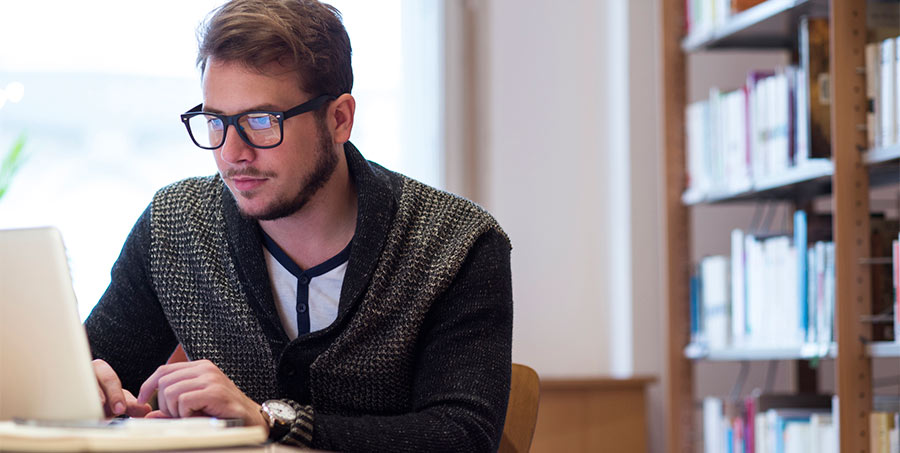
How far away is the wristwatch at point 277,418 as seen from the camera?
3.65ft

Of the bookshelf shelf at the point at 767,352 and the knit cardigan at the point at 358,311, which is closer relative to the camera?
the knit cardigan at the point at 358,311

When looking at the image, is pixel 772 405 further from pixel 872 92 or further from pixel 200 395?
pixel 200 395

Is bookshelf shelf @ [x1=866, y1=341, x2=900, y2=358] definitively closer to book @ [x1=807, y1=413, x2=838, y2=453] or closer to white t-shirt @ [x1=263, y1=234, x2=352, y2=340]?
book @ [x1=807, y1=413, x2=838, y2=453]

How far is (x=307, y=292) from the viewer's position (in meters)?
1.48

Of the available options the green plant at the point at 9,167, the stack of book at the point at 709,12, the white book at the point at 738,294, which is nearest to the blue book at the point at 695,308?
the white book at the point at 738,294

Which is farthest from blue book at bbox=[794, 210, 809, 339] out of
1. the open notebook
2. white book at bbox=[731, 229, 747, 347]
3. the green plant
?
the green plant

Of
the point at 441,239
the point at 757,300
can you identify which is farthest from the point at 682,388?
the point at 441,239

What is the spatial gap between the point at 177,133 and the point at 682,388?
162 centimetres

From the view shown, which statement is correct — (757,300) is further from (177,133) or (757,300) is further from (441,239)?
(177,133)

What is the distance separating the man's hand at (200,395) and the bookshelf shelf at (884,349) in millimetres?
1353

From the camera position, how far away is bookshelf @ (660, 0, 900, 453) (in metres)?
2.09

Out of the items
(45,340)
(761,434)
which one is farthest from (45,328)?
(761,434)

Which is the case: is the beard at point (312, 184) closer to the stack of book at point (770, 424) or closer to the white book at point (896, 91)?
the white book at point (896, 91)

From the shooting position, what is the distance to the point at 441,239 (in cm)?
147
